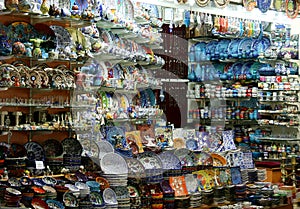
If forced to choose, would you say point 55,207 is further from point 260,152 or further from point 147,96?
point 260,152

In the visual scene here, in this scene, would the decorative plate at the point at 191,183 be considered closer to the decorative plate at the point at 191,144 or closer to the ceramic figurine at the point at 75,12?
the decorative plate at the point at 191,144

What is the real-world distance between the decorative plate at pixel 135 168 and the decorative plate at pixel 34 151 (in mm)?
714

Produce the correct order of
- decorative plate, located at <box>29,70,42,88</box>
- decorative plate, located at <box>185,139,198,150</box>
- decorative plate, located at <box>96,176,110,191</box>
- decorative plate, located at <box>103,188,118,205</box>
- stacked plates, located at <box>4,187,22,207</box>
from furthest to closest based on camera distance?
decorative plate, located at <box>185,139,198,150</box>, decorative plate, located at <box>29,70,42,88</box>, decorative plate, located at <box>96,176,110,191</box>, decorative plate, located at <box>103,188,118,205</box>, stacked plates, located at <box>4,187,22,207</box>

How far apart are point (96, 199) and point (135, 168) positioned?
0.60 meters

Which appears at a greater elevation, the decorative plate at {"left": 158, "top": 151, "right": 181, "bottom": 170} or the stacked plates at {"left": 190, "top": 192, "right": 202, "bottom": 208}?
the decorative plate at {"left": 158, "top": 151, "right": 181, "bottom": 170}

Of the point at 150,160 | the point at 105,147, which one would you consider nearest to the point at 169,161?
the point at 150,160

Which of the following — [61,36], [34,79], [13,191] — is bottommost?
[13,191]

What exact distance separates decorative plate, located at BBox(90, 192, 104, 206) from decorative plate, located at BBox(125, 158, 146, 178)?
453mm

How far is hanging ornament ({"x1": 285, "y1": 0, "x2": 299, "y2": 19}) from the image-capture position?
8688 millimetres

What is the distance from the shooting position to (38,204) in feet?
15.0

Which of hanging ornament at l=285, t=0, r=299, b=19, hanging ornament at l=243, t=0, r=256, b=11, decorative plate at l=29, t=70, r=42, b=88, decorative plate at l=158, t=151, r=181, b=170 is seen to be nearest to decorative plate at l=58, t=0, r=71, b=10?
decorative plate at l=29, t=70, r=42, b=88

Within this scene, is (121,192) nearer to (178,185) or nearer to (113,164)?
(113,164)

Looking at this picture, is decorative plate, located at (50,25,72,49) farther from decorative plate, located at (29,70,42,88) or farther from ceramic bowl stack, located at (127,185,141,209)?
ceramic bowl stack, located at (127,185,141,209)

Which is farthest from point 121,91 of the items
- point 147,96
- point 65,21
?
point 65,21
